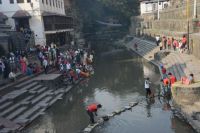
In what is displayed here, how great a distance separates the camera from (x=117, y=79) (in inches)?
1133

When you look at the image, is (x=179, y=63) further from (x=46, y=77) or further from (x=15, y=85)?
(x=15, y=85)

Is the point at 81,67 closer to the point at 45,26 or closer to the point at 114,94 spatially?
the point at 114,94

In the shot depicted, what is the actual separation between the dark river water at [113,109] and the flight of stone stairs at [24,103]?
0.53 metres

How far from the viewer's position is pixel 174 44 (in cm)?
3475

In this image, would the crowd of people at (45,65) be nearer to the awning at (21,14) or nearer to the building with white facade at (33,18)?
the building with white facade at (33,18)

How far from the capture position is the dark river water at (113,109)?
16016mm

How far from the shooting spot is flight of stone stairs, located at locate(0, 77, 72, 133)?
683 inches

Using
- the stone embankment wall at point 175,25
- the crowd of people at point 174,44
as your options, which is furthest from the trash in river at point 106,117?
the crowd of people at point 174,44

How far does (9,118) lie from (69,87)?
879cm

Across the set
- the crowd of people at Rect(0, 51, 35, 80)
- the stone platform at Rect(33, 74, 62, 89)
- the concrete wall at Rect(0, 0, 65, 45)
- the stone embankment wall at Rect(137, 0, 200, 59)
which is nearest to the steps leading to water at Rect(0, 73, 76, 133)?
the stone platform at Rect(33, 74, 62, 89)

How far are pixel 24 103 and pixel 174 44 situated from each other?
64.0ft

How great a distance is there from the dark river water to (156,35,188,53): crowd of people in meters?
4.11

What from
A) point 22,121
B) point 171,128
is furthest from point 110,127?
point 22,121

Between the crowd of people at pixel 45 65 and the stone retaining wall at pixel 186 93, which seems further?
the crowd of people at pixel 45 65
